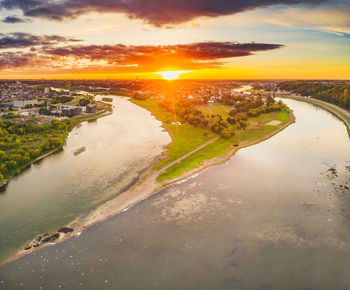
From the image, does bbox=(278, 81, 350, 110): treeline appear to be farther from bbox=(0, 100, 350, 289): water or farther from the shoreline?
the shoreline

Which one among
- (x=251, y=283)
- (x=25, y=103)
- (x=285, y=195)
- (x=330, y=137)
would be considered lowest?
(x=251, y=283)

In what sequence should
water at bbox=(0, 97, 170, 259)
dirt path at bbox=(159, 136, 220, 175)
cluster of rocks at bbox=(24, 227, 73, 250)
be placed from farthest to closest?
dirt path at bbox=(159, 136, 220, 175) < water at bbox=(0, 97, 170, 259) < cluster of rocks at bbox=(24, 227, 73, 250)

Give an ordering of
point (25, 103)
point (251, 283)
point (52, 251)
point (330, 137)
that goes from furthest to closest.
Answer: point (25, 103) → point (330, 137) → point (52, 251) → point (251, 283)

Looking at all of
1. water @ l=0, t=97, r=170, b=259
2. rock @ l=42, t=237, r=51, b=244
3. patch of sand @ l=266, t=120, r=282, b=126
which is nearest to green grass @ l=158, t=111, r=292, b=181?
patch of sand @ l=266, t=120, r=282, b=126

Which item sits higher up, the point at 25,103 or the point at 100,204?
the point at 25,103

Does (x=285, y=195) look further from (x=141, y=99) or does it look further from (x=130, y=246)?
(x=141, y=99)

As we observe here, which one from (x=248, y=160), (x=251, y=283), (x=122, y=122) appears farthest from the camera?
(x=122, y=122)

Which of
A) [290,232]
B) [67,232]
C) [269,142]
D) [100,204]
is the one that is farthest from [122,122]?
[290,232]
